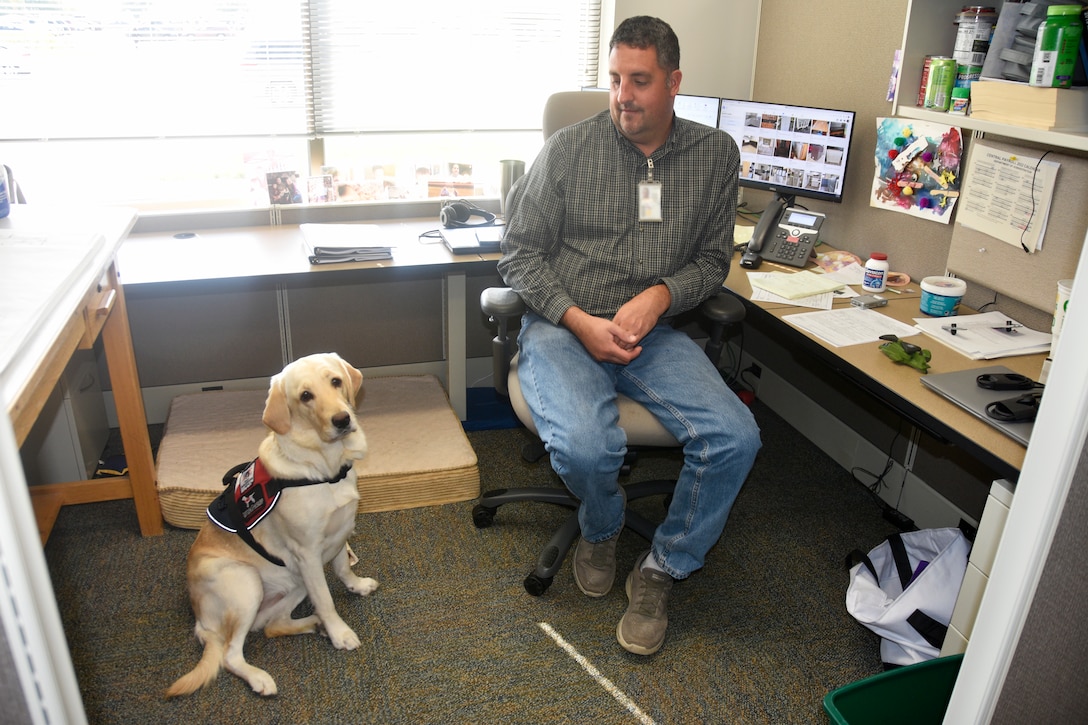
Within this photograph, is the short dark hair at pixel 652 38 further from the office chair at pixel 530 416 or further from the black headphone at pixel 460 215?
the black headphone at pixel 460 215

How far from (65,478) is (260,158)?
1194 mm

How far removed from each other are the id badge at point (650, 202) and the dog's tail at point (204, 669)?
1.37 meters

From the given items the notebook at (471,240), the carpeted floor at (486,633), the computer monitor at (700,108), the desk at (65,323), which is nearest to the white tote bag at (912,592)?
the carpeted floor at (486,633)

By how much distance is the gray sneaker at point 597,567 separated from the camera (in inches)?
80.0

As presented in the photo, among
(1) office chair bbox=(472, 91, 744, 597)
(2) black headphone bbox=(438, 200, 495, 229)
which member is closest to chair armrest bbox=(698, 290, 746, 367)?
(1) office chair bbox=(472, 91, 744, 597)

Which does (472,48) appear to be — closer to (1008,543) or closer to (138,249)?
(138,249)

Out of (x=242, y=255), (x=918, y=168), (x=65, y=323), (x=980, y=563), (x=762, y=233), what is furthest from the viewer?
(x=762, y=233)

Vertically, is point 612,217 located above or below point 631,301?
above

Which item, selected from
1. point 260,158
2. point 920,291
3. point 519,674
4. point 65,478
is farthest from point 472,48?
point 519,674

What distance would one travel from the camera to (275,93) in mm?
2781

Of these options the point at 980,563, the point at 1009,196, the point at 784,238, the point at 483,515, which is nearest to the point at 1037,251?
the point at 1009,196

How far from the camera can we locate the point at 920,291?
227cm

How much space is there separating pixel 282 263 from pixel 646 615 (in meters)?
1.35

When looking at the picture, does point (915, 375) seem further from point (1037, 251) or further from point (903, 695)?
point (903, 695)
